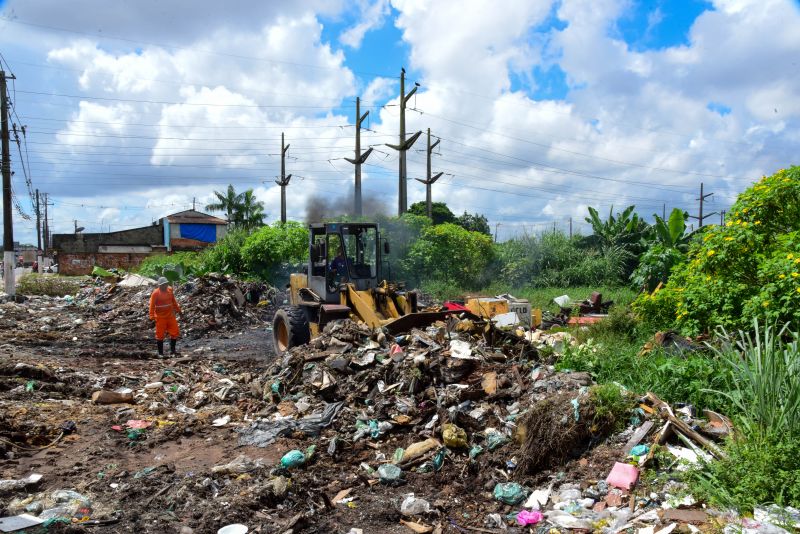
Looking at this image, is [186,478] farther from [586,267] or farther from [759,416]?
[586,267]

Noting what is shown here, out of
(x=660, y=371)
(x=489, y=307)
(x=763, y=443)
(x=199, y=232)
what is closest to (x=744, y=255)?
(x=660, y=371)

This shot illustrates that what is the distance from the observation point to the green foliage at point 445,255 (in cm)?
2039

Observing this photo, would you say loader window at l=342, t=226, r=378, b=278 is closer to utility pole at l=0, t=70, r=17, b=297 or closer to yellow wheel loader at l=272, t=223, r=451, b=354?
yellow wheel loader at l=272, t=223, r=451, b=354

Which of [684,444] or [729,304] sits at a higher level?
[729,304]

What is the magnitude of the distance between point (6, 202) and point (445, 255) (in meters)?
16.1

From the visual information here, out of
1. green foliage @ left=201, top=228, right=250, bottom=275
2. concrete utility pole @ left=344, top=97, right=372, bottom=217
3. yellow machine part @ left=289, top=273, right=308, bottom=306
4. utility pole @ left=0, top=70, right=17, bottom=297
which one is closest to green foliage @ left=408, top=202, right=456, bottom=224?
concrete utility pole @ left=344, top=97, right=372, bottom=217

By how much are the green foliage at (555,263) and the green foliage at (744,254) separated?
13106 millimetres

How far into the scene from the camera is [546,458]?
5.21 meters

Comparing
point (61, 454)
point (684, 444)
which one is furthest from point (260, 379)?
point (684, 444)

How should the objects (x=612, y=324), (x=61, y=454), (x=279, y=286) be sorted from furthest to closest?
(x=279, y=286) < (x=612, y=324) < (x=61, y=454)

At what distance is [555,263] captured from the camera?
22.6 m

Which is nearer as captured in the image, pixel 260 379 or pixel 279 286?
pixel 260 379

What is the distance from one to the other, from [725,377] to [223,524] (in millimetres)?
4424

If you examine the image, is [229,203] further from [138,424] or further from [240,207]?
[138,424]
